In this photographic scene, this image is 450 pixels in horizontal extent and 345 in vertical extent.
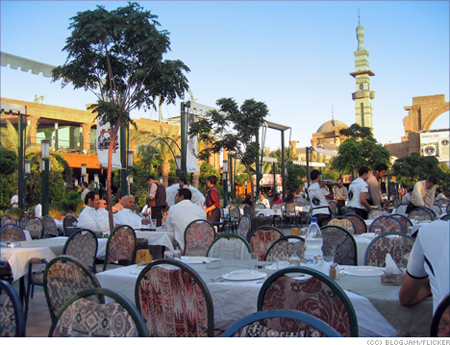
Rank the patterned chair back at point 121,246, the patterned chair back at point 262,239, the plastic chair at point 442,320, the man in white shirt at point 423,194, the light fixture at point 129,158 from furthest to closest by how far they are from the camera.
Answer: the light fixture at point 129,158 → the man in white shirt at point 423,194 → the patterned chair back at point 121,246 → the patterned chair back at point 262,239 → the plastic chair at point 442,320

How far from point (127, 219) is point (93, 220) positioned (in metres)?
0.63

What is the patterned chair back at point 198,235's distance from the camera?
6.22m

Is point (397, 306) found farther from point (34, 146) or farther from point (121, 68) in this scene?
point (34, 146)

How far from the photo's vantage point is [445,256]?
6.95ft

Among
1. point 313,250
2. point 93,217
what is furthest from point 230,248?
point 93,217

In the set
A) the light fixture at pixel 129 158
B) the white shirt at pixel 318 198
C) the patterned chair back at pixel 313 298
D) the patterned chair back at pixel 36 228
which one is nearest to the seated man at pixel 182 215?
the white shirt at pixel 318 198

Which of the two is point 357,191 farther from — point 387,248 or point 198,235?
point 387,248

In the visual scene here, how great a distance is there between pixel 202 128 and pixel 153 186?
725 centimetres

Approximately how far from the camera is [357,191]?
7.79m

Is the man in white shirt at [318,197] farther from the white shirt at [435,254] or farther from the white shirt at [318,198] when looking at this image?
the white shirt at [435,254]

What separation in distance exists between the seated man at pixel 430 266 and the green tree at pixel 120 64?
578cm

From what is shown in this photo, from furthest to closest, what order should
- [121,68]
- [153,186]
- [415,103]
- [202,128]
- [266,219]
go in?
[415,103] → [202,128] → [266,219] → [153,186] → [121,68]
